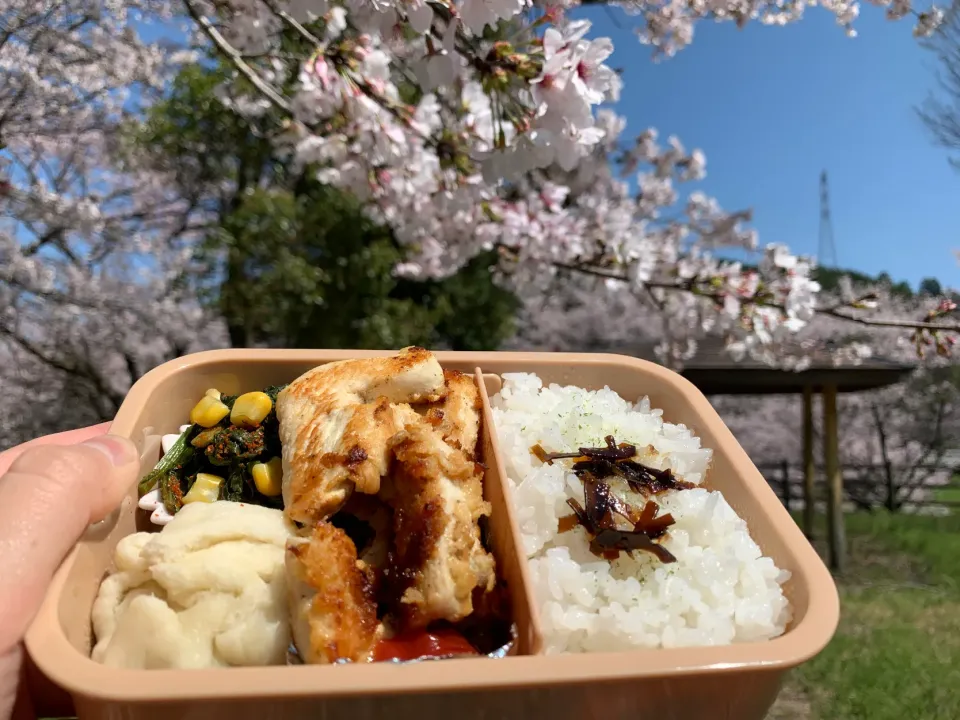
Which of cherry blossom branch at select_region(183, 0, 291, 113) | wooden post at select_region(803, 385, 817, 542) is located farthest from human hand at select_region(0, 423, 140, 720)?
wooden post at select_region(803, 385, 817, 542)

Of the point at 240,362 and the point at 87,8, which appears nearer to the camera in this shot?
the point at 240,362

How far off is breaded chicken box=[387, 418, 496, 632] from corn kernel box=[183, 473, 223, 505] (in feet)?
1.76

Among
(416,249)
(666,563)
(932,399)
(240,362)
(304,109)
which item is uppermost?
(304,109)

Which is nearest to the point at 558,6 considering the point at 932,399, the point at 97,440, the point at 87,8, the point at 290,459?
the point at 290,459

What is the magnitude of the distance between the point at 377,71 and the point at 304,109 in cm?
58

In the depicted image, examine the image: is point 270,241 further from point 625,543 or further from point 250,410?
point 625,543

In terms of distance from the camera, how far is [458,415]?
151 centimetres

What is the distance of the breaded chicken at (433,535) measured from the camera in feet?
3.45

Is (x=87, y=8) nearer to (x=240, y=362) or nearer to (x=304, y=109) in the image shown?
(x=304, y=109)

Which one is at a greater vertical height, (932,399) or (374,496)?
(374,496)

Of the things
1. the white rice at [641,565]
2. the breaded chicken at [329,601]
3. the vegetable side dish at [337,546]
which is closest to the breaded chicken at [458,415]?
the vegetable side dish at [337,546]

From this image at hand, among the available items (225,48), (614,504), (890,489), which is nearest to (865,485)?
(890,489)

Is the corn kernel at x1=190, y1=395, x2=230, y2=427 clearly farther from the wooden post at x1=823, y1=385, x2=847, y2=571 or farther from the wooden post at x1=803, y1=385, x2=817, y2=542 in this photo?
the wooden post at x1=803, y1=385, x2=817, y2=542

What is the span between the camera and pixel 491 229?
398cm
